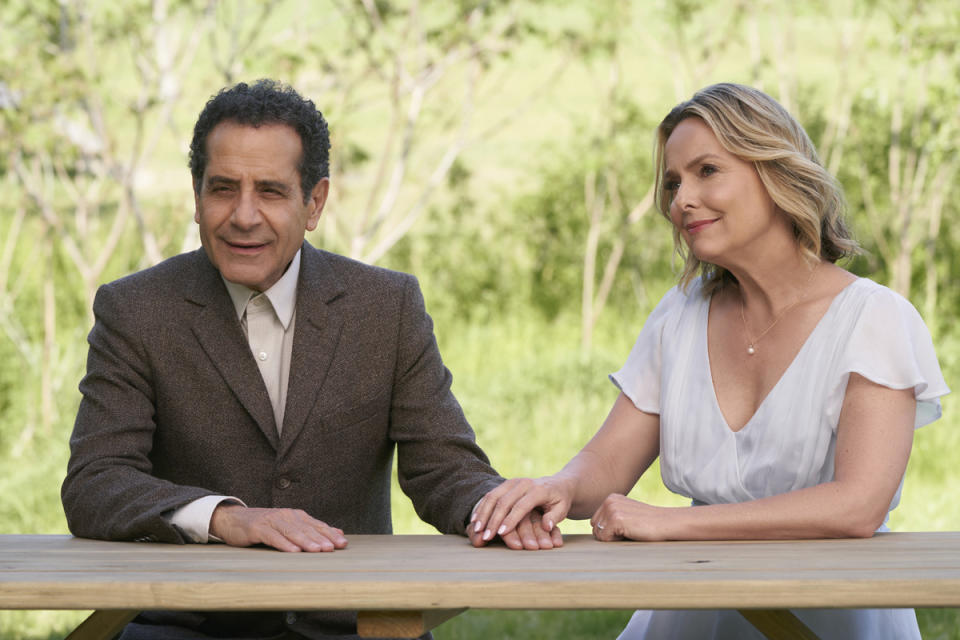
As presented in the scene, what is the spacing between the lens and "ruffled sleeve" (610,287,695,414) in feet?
9.99

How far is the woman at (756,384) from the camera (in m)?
2.46

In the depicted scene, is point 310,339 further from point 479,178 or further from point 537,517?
point 479,178

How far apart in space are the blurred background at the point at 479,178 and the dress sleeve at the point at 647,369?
6.71 feet

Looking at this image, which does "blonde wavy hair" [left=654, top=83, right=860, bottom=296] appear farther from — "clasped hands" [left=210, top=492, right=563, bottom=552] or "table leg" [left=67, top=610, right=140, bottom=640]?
"table leg" [left=67, top=610, right=140, bottom=640]

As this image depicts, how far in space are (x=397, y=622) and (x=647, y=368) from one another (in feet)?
4.16

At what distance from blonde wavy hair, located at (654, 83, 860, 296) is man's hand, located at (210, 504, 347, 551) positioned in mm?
1234

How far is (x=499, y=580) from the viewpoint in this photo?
1942 millimetres

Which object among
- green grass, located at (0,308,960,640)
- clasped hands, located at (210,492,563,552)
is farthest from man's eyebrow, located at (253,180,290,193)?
green grass, located at (0,308,960,640)

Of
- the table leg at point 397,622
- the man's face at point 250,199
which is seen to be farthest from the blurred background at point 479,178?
the table leg at point 397,622

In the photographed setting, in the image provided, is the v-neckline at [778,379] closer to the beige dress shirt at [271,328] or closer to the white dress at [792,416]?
the white dress at [792,416]

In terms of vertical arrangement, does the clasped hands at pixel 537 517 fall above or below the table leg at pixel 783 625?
above

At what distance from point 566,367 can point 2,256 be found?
3565mm

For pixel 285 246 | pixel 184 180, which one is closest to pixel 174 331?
pixel 285 246

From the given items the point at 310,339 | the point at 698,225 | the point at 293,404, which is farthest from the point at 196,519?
the point at 698,225
